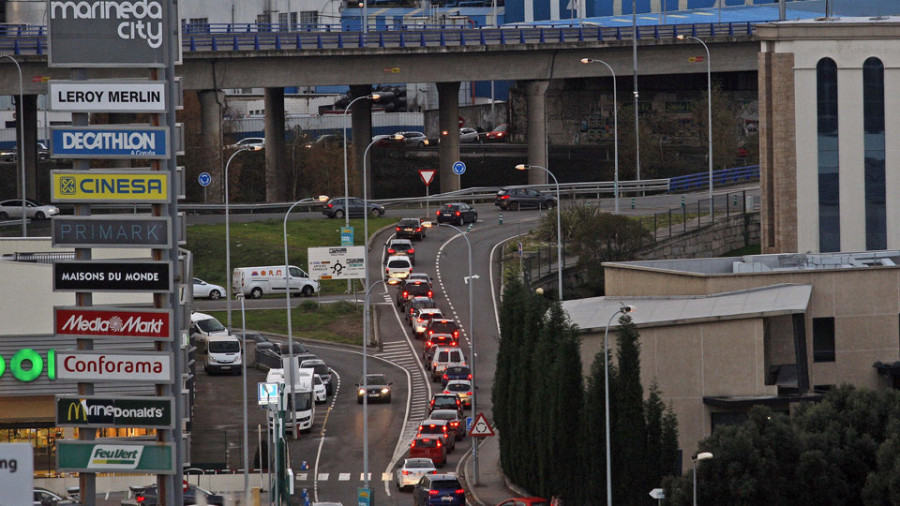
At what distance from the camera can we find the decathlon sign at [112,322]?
3350cm

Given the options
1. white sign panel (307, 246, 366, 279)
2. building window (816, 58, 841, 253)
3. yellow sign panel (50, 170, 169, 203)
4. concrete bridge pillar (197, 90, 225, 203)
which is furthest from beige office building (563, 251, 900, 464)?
concrete bridge pillar (197, 90, 225, 203)

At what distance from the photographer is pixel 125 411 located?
3334 centimetres

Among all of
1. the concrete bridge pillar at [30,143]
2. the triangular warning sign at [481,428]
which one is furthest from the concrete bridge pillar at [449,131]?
the triangular warning sign at [481,428]

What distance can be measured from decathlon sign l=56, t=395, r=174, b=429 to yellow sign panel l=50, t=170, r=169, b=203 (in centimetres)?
408

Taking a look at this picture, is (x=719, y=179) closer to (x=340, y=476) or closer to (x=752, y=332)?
(x=340, y=476)

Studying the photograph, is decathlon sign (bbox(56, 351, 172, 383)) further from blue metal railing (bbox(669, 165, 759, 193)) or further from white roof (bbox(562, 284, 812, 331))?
blue metal railing (bbox(669, 165, 759, 193))

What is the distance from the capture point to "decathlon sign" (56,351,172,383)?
33438 mm

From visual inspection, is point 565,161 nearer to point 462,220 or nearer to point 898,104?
point 462,220

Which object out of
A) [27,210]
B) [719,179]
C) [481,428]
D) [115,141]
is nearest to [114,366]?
[115,141]

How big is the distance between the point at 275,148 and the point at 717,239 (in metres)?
35.1

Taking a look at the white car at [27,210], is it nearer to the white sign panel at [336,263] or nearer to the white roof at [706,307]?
the white sign panel at [336,263]

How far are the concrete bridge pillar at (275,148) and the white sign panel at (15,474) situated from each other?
94.7m

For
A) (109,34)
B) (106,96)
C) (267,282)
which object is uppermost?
(109,34)

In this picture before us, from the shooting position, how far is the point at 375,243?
94.4 meters
